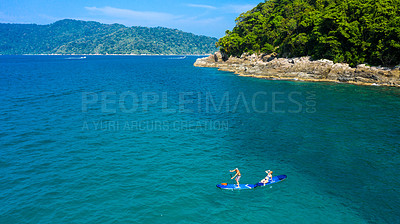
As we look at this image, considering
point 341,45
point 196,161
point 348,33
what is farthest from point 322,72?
point 196,161

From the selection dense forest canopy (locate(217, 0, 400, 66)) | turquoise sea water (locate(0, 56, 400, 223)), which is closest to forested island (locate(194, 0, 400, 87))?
dense forest canopy (locate(217, 0, 400, 66))

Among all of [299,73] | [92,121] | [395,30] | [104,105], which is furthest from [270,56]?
[92,121]

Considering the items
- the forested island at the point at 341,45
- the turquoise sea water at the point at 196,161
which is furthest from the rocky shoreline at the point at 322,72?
the turquoise sea water at the point at 196,161

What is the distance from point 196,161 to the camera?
27.8 m

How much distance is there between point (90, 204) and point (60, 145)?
15.5 meters

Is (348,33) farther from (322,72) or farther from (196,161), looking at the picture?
(196,161)

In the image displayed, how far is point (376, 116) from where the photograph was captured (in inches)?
1709

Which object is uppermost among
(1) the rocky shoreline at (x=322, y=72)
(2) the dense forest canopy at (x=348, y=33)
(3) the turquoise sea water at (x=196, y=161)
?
(2) the dense forest canopy at (x=348, y=33)

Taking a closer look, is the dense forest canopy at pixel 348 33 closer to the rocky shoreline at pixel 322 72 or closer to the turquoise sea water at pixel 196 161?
the rocky shoreline at pixel 322 72

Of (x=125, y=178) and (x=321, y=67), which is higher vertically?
(x=321, y=67)

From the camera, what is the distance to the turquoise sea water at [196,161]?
755 inches

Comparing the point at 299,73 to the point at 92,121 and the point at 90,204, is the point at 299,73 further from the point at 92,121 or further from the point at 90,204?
the point at 90,204

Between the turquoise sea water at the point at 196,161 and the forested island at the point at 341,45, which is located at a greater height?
the forested island at the point at 341,45

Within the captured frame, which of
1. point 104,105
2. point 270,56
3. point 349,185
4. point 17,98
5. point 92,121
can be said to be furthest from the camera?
point 270,56
